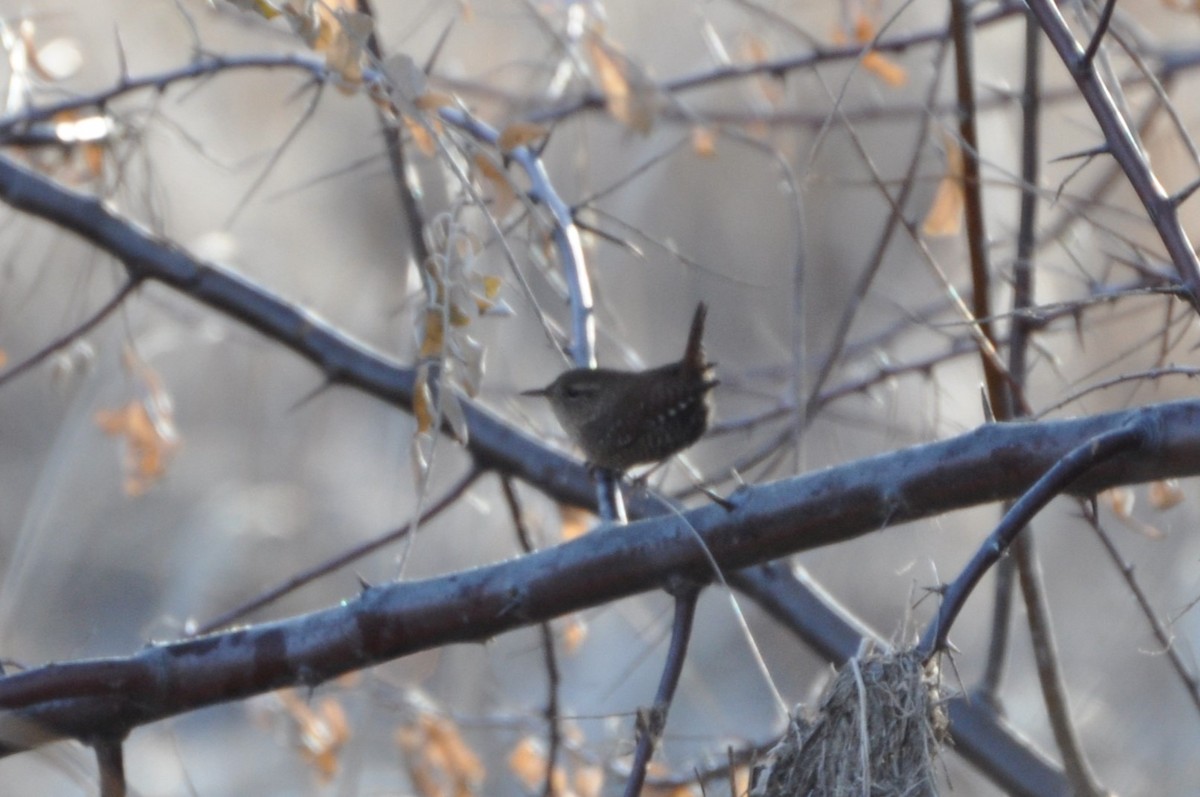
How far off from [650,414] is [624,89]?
0.80 m

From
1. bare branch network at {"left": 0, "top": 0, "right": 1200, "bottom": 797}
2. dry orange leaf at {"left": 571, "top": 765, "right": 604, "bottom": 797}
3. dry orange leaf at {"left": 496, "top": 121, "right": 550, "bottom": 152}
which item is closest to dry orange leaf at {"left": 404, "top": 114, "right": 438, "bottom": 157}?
bare branch network at {"left": 0, "top": 0, "right": 1200, "bottom": 797}

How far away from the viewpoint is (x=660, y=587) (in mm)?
2068

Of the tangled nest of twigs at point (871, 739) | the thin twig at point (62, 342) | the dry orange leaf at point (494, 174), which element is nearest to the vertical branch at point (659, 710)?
the tangled nest of twigs at point (871, 739)

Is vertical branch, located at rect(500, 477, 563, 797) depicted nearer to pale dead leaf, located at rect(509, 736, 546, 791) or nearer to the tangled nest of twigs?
pale dead leaf, located at rect(509, 736, 546, 791)

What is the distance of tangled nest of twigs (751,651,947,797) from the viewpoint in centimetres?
169

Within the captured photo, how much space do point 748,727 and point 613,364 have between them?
3310 mm

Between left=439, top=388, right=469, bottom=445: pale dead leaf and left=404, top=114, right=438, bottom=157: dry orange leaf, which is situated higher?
left=404, top=114, right=438, bottom=157: dry orange leaf

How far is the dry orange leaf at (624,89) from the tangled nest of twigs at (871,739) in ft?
5.32

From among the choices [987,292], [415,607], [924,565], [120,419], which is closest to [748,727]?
[924,565]

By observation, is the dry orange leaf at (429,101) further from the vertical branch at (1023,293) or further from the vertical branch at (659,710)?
the vertical branch at (1023,293)

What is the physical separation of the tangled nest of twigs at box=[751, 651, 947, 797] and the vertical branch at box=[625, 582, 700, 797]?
0.16m

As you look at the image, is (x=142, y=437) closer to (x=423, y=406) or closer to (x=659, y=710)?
(x=423, y=406)

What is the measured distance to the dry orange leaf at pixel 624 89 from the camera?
308cm

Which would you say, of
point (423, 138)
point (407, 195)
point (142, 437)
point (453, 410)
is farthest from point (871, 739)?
point (142, 437)
